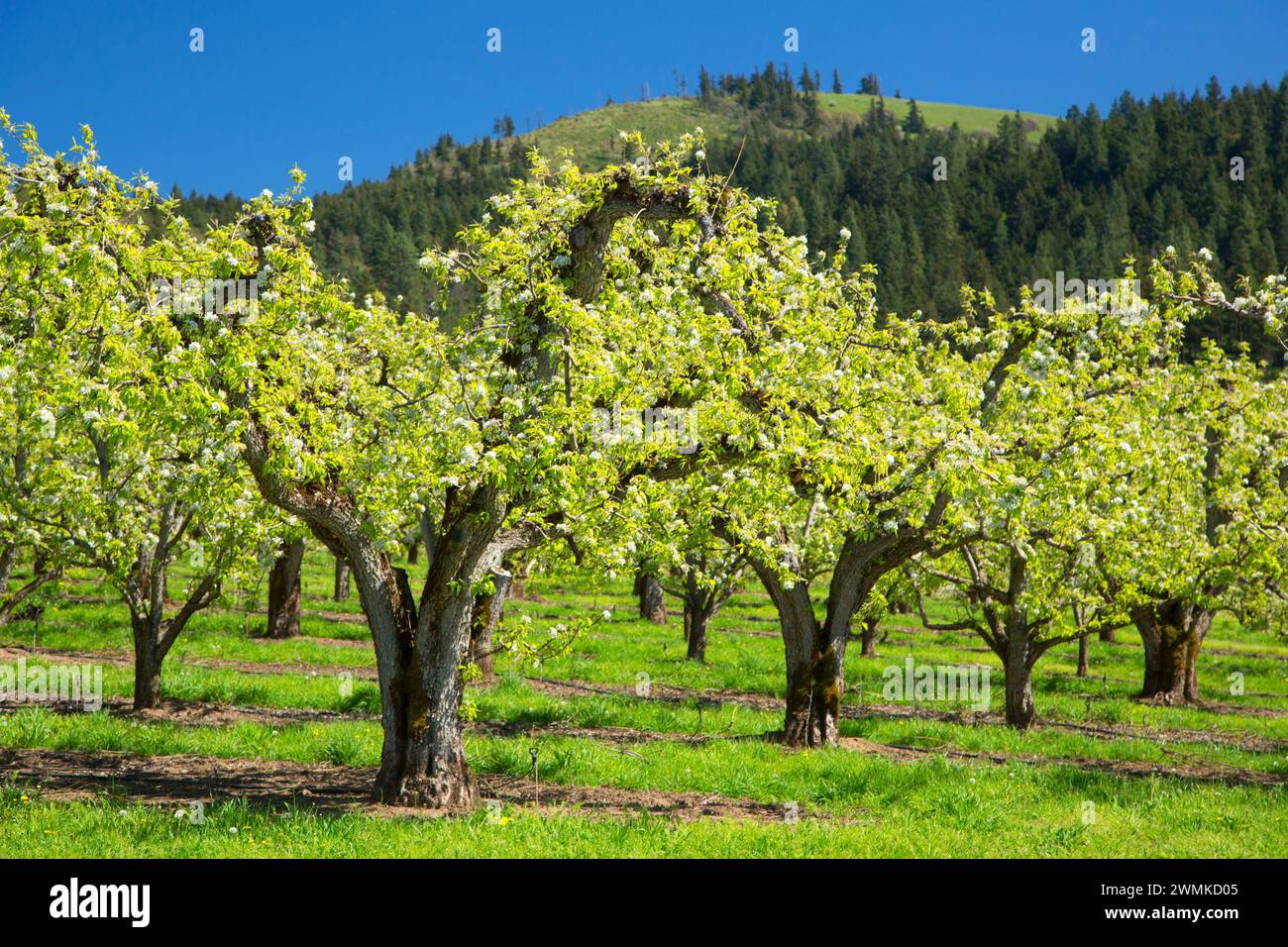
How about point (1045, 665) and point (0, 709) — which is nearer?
point (0, 709)

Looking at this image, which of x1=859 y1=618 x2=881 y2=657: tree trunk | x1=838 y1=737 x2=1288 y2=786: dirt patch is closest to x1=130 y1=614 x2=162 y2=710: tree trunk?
x1=838 y1=737 x2=1288 y2=786: dirt patch

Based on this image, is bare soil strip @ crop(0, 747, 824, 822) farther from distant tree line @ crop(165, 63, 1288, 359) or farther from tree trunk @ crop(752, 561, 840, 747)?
distant tree line @ crop(165, 63, 1288, 359)

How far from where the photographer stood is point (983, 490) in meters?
13.0

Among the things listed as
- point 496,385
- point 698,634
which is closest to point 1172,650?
point 698,634

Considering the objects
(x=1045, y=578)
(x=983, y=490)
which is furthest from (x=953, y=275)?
(x=983, y=490)

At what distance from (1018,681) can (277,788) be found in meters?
15.6

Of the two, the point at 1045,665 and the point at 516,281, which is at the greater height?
the point at 516,281

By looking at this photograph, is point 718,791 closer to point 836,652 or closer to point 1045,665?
point 836,652

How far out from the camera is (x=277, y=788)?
13.6 meters

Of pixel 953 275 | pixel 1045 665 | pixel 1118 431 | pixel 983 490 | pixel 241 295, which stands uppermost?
pixel 953 275

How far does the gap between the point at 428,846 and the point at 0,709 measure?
1310 centimetres

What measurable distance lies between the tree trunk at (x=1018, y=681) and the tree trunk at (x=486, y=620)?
10903 millimetres

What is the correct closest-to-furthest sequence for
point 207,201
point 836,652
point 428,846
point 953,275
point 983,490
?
point 428,846, point 983,490, point 836,652, point 953,275, point 207,201

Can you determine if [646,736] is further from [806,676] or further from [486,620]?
[486,620]
